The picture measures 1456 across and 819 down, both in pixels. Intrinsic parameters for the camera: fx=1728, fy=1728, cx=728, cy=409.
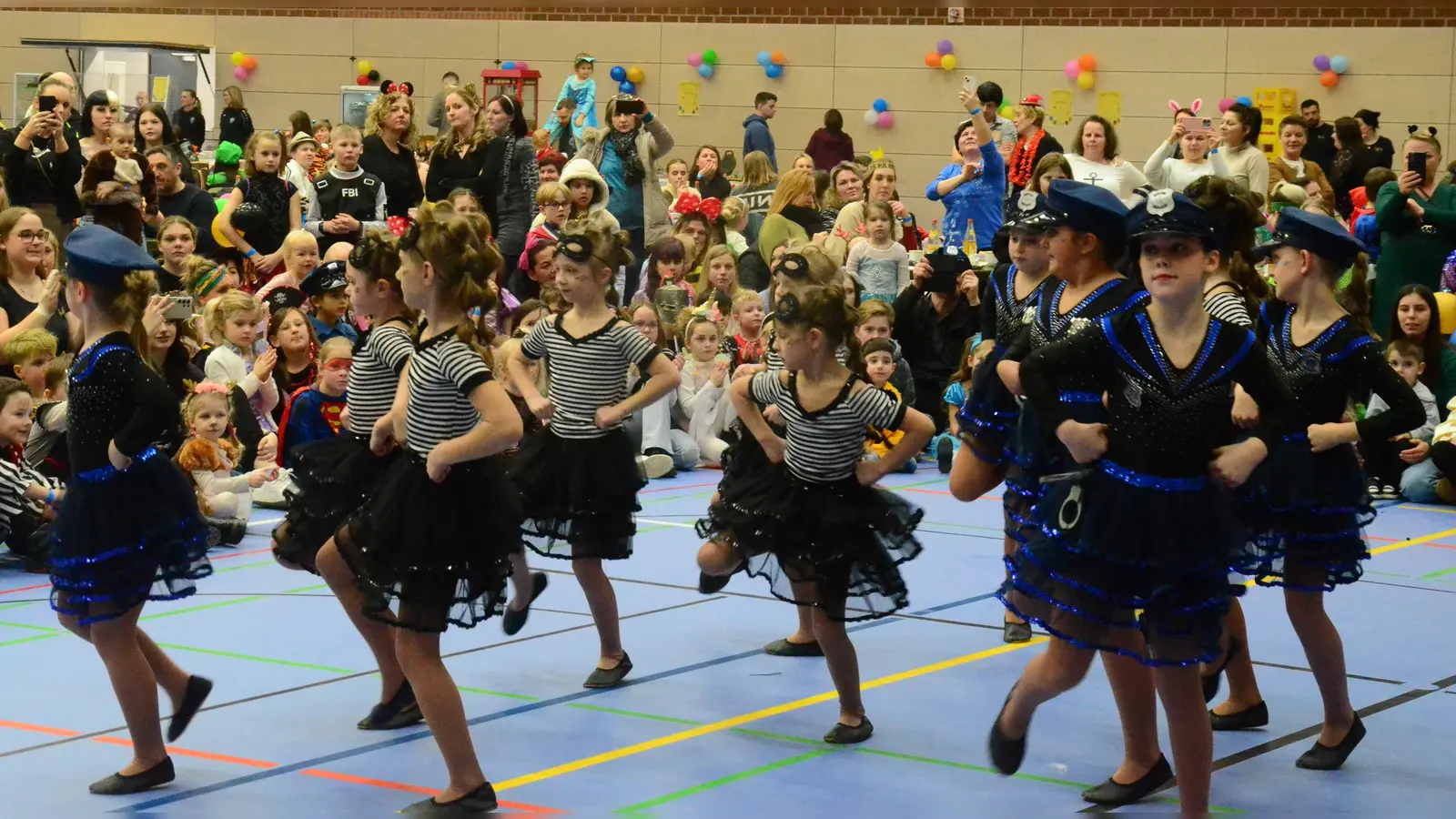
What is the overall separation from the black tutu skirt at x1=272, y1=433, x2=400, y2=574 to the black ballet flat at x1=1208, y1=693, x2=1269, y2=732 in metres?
2.86

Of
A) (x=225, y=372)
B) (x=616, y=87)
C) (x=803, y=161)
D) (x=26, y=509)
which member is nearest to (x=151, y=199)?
(x=225, y=372)

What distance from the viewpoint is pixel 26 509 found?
8125mm

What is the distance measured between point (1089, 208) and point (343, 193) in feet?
26.5

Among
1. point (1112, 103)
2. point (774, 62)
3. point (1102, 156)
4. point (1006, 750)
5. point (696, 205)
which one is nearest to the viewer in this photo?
point (1006, 750)

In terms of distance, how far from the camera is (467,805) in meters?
4.59

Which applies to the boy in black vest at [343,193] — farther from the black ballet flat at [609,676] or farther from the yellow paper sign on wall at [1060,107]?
the yellow paper sign on wall at [1060,107]

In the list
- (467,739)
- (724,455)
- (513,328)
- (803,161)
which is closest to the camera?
(467,739)

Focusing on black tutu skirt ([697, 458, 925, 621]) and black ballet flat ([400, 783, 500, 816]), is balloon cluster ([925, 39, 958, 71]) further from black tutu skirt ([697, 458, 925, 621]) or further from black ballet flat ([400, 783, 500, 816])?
black ballet flat ([400, 783, 500, 816])

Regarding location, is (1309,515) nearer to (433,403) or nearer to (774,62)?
(433,403)

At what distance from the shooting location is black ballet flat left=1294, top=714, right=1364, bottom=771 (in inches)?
208

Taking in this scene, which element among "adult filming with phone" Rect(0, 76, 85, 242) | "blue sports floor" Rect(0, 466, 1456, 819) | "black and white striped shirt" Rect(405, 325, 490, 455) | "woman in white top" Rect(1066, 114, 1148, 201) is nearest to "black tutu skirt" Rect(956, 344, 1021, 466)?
"blue sports floor" Rect(0, 466, 1456, 819)

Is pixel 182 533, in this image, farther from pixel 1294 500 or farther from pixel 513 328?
pixel 513 328

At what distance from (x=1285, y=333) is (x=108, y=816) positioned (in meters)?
3.71

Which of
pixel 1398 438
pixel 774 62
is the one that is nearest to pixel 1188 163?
pixel 1398 438
